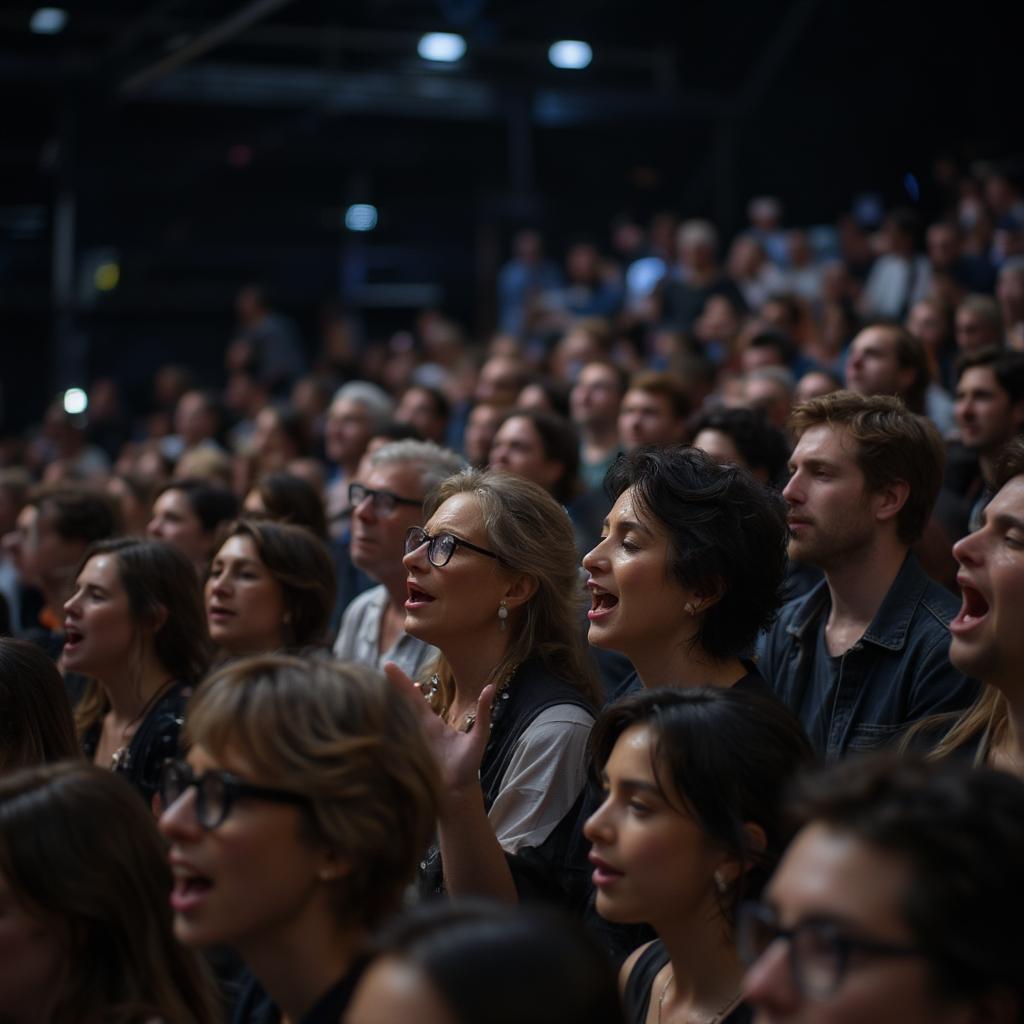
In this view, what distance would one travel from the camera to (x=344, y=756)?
6.90 ft

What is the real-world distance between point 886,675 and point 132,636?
1992mm

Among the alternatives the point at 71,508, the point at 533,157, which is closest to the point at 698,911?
the point at 71,508

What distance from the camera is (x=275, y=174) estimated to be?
525 inches

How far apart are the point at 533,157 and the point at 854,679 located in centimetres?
1073

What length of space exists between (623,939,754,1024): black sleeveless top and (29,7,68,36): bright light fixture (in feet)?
35.5

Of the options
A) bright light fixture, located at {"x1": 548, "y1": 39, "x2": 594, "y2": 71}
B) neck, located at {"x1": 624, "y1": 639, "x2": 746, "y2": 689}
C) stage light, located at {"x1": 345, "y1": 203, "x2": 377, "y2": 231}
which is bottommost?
neck, located at {"x1": 624, "y1": 639, "x2": 746, "y2": 689}

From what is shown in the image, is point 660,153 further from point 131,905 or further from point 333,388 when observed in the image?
point 131,905

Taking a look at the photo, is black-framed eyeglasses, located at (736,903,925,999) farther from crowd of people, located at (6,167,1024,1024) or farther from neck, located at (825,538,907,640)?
neck, located at (825,538,907,640)

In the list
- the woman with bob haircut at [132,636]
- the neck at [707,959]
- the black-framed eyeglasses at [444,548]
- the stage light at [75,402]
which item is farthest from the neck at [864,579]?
the stage light at [75,402]

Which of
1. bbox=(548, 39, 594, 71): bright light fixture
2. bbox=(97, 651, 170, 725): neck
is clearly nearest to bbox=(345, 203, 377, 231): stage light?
bbox=(548, 39, 594, 71): bright light fixture

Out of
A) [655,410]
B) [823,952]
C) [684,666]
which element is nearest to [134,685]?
[684,666]

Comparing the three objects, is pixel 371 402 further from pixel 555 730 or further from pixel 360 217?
pixel 360 217

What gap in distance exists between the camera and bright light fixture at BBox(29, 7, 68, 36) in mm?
11531

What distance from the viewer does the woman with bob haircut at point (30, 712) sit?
3.11m
